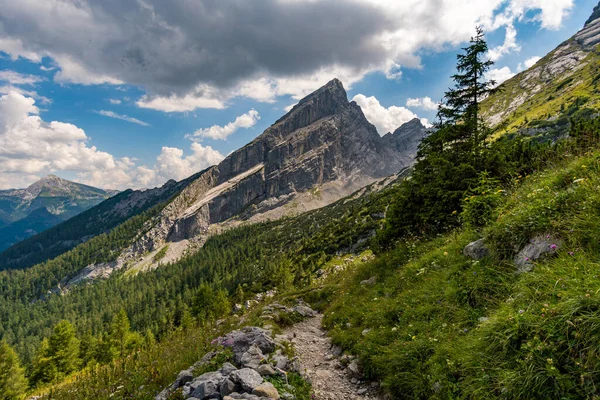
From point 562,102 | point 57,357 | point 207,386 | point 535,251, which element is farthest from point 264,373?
point 562,102

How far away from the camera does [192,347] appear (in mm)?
10727

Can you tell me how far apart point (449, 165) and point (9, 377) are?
57167 mm

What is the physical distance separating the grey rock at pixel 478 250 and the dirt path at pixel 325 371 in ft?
15.7

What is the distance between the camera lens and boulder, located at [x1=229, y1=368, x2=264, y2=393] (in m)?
6.49

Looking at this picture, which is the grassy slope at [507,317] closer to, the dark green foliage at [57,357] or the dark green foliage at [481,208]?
the dark green foliage at [481,208]

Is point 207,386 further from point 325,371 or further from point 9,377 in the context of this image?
point 9,377

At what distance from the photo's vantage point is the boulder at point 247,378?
6488mm

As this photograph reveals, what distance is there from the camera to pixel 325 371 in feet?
29.2

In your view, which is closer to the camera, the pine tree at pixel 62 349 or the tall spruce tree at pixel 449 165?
the tall spruce tree at pixel 449 165

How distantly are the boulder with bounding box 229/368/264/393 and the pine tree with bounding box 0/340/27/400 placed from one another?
47350 mm

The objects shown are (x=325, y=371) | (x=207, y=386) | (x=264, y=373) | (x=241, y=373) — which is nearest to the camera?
(x=207, y=386)

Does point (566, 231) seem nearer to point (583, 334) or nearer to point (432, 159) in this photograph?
point (583, 334)

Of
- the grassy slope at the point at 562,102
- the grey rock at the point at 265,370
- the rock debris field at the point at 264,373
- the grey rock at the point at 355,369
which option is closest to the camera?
the rock debris field at the point at 264,373

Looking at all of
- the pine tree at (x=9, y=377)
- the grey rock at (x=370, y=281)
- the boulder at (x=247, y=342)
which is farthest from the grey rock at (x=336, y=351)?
the pine tree at (x=9, y=377)
